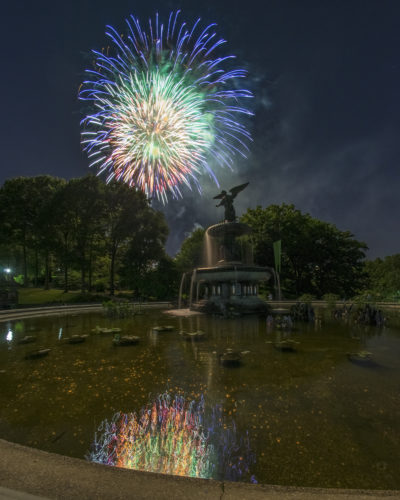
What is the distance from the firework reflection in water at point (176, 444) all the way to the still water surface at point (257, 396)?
0.25 metres

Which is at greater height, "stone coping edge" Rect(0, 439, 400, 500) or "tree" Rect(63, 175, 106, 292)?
"tree" Rect(63, 175, 106, 292)

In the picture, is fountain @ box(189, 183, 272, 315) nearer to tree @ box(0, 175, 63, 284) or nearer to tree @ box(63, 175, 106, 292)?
tree @ box(63, 175, 106, 292)

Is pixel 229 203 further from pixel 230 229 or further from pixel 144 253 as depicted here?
pixel 144 253

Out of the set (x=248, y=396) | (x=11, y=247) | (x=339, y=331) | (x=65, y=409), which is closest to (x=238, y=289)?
(x=339, y=331)

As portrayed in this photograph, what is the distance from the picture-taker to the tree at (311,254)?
141ft

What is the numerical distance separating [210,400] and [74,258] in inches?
1486

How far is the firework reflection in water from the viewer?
3418 millimetres

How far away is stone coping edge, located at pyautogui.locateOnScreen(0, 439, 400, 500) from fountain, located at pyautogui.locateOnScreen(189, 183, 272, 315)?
53.8 feet

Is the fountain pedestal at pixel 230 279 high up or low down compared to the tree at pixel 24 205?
down

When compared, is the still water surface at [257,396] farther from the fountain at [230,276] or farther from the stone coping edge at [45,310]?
the stone coping edge at [45,310]

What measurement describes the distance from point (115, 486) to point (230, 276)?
736 inches

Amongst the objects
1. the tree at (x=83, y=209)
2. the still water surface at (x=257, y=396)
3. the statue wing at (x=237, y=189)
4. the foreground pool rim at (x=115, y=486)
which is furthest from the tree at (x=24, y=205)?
the foreground pool rim at (x=115, y=486)

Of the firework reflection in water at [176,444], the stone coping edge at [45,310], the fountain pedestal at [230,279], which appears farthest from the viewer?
the fountain pedestal at [230,279]

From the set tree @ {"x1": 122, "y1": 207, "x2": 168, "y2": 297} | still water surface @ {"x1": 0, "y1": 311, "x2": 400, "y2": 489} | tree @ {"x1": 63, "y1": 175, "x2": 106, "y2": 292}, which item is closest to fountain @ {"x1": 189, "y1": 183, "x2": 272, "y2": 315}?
still water surface @ {"x1": 0, "y1": 311, "x2": 400, "y2": 489}
